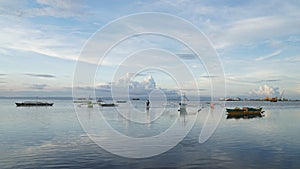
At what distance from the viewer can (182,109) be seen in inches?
3445

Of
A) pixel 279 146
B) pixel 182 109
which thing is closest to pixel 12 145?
→ pixel 279 146

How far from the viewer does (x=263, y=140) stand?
36.1m

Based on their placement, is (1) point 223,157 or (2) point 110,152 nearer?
(1) point 223,157

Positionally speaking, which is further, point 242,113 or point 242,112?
point 242,112

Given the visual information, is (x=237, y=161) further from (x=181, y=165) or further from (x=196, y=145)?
(x=196, y=145)

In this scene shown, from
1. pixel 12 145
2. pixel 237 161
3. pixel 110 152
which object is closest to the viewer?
pixel 237 161

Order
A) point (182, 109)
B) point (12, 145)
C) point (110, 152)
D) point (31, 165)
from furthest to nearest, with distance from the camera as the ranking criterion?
1. point (182, 109)
2. point (12, 145)
3. point (110, 152)
4. point (31, 165)

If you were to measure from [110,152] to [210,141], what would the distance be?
46.1ft

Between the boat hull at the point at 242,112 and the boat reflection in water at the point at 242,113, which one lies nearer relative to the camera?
the boat reflection in water at the point at 242,113

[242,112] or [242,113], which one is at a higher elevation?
[242,112]

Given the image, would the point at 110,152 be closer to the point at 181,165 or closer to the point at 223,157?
the point at 181,165

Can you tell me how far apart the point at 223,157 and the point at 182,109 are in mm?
62297

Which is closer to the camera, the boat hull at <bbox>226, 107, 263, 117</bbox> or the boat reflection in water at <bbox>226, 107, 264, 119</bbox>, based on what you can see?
the boat reflection in water at <bbox>226, 107, 264, 119</bbox>

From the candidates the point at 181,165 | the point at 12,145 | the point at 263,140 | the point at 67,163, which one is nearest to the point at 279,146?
the point at 263,140
